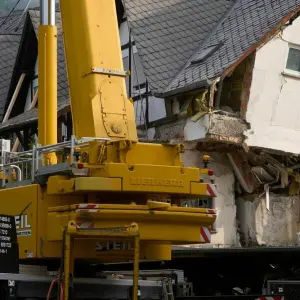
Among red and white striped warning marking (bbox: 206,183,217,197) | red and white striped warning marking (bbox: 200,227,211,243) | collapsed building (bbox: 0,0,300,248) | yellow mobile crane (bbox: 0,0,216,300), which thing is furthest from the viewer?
collapsed building (bbox: 0,0,300,248)

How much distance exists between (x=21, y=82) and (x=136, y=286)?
66.2ft

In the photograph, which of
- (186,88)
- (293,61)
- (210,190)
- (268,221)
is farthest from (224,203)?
(210,190)

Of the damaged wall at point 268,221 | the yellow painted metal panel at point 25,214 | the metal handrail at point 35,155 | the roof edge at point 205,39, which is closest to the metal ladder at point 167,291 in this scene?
the yellow painted metal panel at point 25,214

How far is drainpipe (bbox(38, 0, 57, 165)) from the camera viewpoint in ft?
65.2

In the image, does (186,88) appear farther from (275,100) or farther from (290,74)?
(290,74)

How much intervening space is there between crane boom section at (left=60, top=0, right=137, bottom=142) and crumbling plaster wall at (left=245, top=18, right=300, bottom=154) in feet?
36.5

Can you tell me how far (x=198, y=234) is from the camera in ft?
56.0

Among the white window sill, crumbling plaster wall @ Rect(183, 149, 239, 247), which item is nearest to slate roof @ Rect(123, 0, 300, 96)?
the white window sill

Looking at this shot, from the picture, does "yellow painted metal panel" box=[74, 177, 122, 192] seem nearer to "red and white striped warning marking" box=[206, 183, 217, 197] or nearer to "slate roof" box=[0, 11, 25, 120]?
"red and white striped warning marking" box=[206, 183, 217, 197]

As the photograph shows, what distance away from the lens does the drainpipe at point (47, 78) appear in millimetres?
19859

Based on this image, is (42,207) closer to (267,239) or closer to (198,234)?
(198,234)

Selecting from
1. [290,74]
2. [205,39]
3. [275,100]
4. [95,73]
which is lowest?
[95,73]

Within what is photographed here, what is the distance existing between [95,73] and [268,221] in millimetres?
13153

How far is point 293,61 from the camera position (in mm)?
29781
